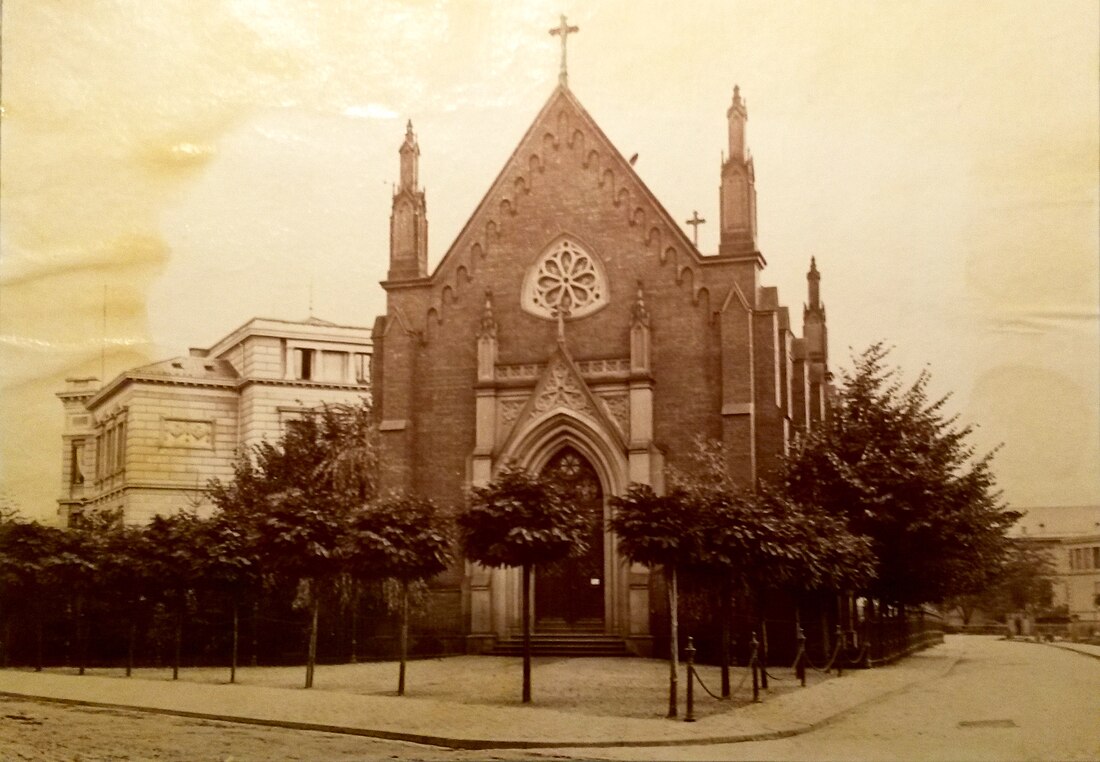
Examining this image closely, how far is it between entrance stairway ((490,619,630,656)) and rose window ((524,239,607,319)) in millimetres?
6641

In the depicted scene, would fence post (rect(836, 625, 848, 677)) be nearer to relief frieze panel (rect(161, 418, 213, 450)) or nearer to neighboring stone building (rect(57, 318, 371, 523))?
neighboring stone building (rect(57, 318, 371, 523))

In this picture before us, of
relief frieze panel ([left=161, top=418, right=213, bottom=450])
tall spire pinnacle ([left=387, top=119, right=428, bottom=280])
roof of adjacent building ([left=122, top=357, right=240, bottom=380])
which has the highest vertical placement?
tall spire pinnacle ([left=387, top=119, right=428, bottom=280])

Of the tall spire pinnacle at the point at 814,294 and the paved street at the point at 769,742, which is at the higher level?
the tall spire pinnacle at the point at 814,294

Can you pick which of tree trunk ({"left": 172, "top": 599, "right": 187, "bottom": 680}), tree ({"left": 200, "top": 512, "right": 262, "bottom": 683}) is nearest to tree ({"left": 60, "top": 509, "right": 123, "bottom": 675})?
tree trunk ({"left": 172, "top": 599, "right": 187, "bottom": 680})

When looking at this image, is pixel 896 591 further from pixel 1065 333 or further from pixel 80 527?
pixel 80 527

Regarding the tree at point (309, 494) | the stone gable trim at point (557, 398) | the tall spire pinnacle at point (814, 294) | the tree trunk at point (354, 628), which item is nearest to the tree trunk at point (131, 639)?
the tree at point (309, 494)

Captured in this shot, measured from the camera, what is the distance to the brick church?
2617 centimetres

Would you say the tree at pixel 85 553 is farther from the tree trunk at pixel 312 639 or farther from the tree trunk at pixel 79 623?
the tree trunk at pixel 312 639

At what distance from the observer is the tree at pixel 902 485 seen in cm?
2514

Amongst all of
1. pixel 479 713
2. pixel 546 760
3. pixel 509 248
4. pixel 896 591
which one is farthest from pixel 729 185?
pixel 546 760

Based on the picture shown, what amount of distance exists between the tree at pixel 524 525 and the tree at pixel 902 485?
8.52 m

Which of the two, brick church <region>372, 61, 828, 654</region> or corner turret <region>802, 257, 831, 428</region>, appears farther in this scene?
corner turret <region>802, 257, 831, 428</region>

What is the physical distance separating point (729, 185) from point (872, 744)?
585 inches

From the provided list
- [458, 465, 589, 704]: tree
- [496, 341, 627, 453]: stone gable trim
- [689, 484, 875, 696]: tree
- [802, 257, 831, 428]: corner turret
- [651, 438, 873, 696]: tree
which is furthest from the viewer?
[802, 257, 831, 428]: corner turret
